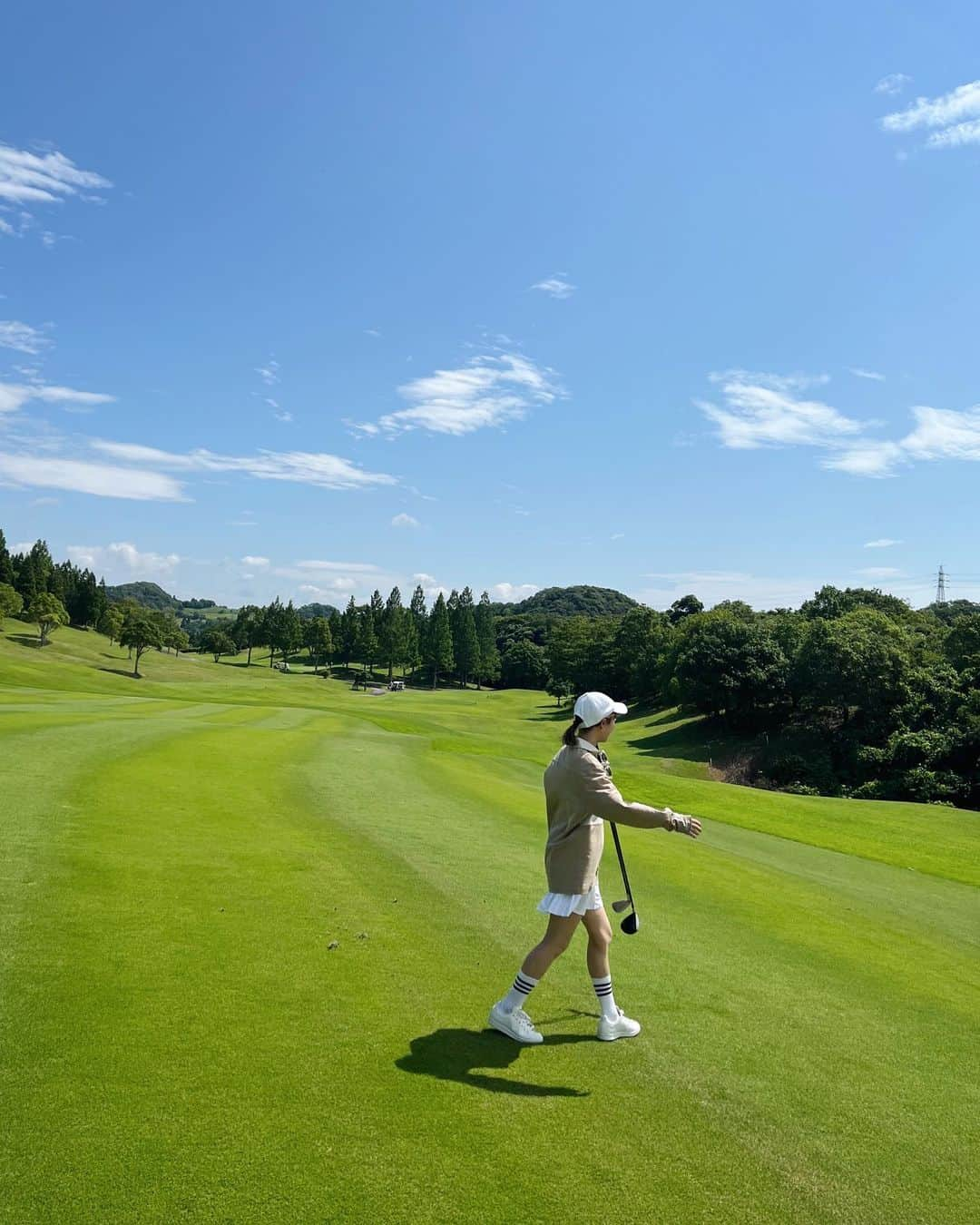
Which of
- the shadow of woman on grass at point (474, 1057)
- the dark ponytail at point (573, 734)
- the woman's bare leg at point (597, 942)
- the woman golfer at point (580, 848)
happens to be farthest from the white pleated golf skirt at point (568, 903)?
the dark ponytail at point (573, 734)

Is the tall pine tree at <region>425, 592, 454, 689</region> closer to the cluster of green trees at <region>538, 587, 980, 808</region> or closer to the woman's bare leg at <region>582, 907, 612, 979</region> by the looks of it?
the cluster of green trees at <region>538, 587, 980, 808</region>

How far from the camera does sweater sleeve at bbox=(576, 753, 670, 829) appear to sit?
625 cm

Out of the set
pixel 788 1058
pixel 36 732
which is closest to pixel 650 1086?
pixel 788 1058

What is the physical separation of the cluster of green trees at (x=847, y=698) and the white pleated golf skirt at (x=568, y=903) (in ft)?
160

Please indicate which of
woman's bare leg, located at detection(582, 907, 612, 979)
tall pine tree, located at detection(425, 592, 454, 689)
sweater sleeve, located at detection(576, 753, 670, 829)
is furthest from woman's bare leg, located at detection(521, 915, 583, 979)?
tall pine tree, located at detection(425, 592, 454, 689)

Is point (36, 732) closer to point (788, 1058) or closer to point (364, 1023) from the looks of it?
point (364, 1023)

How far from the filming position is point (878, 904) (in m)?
13.8

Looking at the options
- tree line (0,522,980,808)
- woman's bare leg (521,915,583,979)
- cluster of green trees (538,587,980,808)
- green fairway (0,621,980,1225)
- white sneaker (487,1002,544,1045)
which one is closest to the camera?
green fairway (0,621,980,1225)

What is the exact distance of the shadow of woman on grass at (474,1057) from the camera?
553 centimetres

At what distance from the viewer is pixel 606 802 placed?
627 centimetres

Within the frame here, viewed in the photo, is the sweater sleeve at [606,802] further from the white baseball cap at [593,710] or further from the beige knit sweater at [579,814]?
the white baseball cap at [593,710]

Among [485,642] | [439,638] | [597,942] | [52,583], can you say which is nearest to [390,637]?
[439,638]

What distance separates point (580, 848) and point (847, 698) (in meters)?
61.0

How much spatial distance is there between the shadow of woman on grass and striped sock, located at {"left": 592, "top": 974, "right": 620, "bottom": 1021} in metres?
0.25
